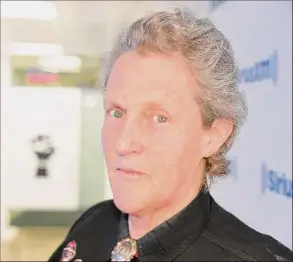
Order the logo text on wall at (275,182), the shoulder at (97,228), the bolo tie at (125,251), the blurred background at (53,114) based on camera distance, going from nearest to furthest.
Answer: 1. the bolo tie at (125,251)
2. the shoulder at (97,228)
3. the logo text on wall at (275,182)
4. the blurred background at (53,114)

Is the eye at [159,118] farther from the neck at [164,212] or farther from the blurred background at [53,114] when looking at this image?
the blurred background at [53,114]

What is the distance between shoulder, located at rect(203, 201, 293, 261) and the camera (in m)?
0.96

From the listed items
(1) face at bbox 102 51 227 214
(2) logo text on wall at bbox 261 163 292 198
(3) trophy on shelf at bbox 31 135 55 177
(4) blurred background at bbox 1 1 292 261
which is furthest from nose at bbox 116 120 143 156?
(3) trophy on shelf at bbox 31 135 55 177

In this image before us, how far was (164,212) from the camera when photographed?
995mm

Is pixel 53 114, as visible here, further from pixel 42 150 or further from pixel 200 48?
pixel 200 48

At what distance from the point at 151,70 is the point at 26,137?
1423 millimetres

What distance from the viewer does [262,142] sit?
1.85 meters

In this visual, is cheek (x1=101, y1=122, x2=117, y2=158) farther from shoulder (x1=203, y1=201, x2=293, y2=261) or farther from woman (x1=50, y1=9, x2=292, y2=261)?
shoulder (x1=203, y1=201, x2=293, y2=261)

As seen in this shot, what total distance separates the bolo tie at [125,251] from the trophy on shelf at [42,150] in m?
1.25

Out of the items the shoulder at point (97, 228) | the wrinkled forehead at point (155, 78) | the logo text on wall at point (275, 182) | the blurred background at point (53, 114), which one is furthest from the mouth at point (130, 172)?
the blurred background at point (53, 114)

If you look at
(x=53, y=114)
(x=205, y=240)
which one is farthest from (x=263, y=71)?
(x=205, y=240)

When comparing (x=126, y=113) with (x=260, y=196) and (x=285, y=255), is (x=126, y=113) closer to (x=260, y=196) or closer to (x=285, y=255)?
(x=285, y=255)

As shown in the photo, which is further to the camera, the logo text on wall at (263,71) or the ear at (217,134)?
the logo text on wall at (263,71)

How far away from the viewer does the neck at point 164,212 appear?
0.99 metres
